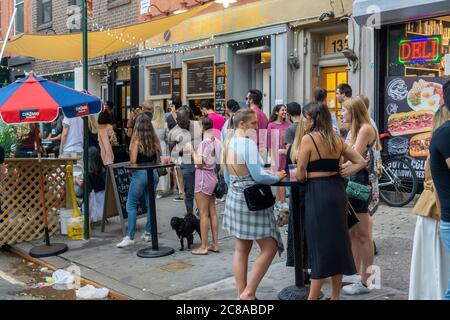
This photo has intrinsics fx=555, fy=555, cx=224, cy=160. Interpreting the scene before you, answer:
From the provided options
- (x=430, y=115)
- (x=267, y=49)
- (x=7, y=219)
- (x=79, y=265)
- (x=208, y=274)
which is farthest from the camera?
(x=267, y=49)

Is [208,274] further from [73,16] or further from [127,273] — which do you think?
[73,16]

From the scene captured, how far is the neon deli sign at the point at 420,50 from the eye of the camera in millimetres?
9172

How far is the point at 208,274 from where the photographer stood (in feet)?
19.9

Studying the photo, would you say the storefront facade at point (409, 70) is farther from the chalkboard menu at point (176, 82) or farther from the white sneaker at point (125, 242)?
the chalkboard menu at point (176, 82)

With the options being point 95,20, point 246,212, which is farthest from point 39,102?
point 95,20

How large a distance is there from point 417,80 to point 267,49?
350cm

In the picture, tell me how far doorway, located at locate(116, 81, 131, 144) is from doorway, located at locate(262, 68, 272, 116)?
516 cm

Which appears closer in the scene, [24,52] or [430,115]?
[430,115]

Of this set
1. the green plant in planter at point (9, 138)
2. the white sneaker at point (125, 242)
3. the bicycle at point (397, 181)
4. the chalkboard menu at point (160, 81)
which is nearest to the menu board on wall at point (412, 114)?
the bicycle at point (397, 181)

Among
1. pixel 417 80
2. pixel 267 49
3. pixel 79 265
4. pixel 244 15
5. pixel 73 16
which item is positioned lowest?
pixel 79 265

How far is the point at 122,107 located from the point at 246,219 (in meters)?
12.3

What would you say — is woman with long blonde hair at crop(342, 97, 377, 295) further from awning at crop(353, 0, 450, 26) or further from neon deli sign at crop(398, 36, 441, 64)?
neon deli sign at crop(398, 36, 441, 64)
